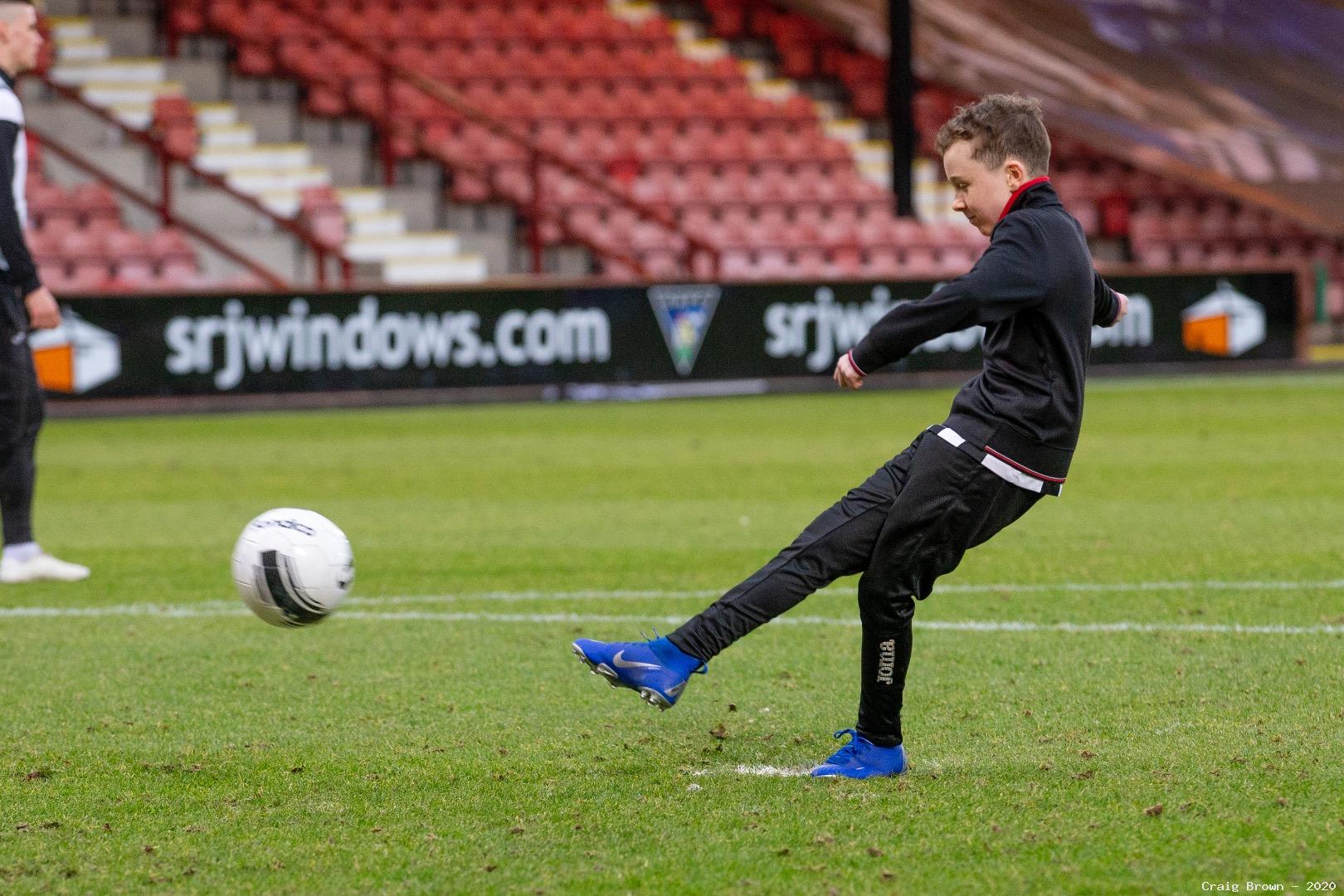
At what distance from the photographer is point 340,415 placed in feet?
51.7

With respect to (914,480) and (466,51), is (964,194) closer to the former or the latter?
(914,480)

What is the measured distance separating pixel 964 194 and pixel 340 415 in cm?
1238

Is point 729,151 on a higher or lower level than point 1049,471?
higher

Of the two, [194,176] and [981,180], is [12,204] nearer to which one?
[981,180]

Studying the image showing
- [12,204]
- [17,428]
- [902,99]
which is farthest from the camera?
[902,99]

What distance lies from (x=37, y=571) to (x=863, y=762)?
4.63m

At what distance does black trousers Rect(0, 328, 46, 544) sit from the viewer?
6895 mm

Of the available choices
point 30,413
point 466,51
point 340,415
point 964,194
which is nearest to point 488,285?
point 340,415

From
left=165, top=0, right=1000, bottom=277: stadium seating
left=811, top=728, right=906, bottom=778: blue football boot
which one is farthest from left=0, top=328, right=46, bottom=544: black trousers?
left=165, top=0, right=1000, bottom=277: stadium seating

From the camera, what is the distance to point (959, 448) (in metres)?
3.95

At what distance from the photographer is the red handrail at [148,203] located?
706 inches

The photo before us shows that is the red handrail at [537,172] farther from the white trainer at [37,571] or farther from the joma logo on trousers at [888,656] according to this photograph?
the joma logo on trousers at [888,656]

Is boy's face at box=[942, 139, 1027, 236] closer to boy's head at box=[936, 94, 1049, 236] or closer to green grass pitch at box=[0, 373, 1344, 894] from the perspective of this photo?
boy's head at box=[936, 94, 1049, 236]

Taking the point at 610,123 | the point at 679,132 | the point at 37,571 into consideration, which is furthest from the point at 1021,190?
the point at 679,132
